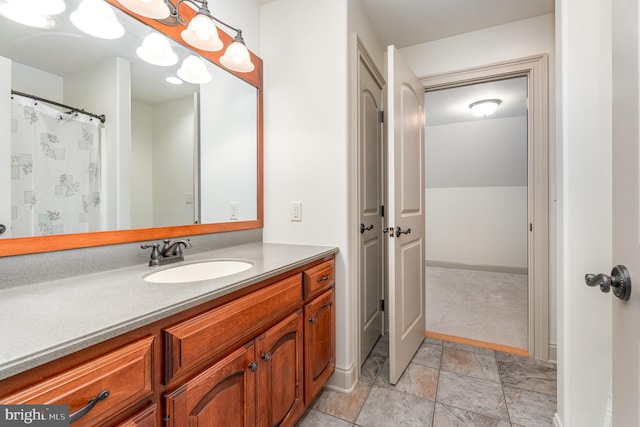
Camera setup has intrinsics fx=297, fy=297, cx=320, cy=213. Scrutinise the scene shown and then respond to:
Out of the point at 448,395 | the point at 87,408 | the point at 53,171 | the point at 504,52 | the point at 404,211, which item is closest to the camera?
the point at 87,408

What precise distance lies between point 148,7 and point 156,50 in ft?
0.76

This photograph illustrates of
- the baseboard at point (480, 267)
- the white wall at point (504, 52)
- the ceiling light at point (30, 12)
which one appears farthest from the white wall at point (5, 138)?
the baseboard at point (480, 267)

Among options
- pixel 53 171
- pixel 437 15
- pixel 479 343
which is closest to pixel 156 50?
pixel 53 171

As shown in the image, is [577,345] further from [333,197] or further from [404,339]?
[333,197]

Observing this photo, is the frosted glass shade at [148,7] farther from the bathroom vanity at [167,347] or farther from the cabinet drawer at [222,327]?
the cabinet drawer at [222,327]

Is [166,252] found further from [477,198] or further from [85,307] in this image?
[477,198]

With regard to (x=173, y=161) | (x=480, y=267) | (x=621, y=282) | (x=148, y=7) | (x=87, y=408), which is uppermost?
(x=148, y=7)

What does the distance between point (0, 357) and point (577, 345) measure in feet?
5.75

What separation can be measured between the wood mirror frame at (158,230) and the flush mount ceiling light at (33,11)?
8.0 inches

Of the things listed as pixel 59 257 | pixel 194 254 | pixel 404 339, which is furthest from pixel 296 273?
pixel 404 339

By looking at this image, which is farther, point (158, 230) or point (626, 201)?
point (158, 230)

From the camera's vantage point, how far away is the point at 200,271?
133 centimetres

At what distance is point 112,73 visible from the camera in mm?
1182

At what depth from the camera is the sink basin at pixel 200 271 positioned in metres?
1.21
